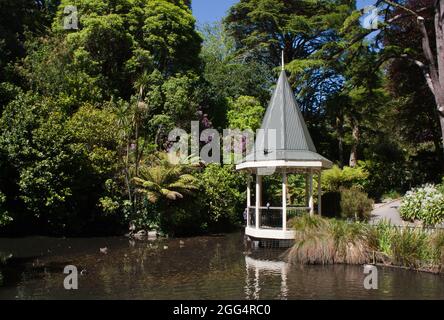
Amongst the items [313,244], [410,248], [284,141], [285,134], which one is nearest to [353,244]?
[313,244]

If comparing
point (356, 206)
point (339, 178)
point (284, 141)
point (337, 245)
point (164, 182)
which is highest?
point (284, 141)

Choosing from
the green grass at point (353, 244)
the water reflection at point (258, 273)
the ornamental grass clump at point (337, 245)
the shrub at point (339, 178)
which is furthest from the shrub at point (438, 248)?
the shrub at point (339, 178)

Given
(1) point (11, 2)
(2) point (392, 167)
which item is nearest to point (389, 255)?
(2) point (392, 167)

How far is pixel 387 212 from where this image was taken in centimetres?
2155

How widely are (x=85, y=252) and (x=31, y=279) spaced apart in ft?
13.9

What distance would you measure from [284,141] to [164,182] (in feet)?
18.3

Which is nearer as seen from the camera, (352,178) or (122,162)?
(122,162)

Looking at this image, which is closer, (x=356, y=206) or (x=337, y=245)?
(x=337, y=245)

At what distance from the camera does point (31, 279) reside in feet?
36.5

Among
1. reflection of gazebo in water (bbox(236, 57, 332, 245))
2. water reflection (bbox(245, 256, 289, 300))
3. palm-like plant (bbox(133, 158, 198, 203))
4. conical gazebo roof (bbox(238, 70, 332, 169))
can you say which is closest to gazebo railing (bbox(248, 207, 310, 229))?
reflection of gazebo in water (bbox(236, 57, 332, 245))

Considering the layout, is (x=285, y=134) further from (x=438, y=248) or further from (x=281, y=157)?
A: (x=438, y=248)

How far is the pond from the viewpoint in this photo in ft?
31.6

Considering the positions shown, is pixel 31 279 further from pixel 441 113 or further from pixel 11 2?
pixel 11 2

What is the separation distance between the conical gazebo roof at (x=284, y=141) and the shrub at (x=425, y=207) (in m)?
3.67
